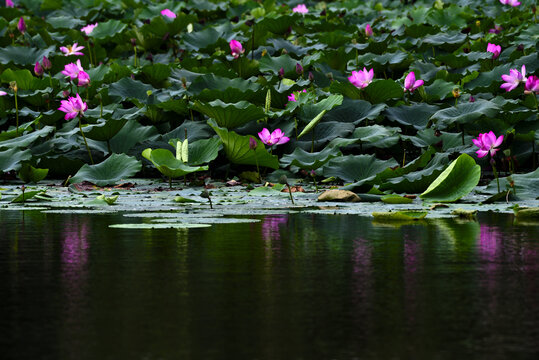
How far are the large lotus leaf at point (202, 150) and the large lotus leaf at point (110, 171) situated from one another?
30 centimetres

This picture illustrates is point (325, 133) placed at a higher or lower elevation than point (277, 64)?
lower

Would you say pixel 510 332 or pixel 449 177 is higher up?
pixel 449 177

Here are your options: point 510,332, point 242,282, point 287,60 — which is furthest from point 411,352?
point 287,60

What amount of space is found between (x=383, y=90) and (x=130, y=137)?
175cm

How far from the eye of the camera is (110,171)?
5.52 metres

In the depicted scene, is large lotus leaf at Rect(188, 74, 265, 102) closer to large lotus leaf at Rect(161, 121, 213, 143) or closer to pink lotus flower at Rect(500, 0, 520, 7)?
large lotus leaf at Rect(161, 121, 213, 143)

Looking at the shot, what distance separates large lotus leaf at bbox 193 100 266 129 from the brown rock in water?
124 centimetres

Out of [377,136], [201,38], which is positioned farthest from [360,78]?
[201,38]

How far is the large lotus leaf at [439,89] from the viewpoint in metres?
6.53

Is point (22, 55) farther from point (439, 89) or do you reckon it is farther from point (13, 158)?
point (439, 89)

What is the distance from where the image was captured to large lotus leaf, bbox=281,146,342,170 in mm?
5013

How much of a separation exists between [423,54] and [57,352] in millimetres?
7446

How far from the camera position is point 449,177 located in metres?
4.36

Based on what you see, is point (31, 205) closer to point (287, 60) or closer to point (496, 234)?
point (496, 234)
